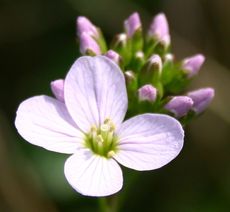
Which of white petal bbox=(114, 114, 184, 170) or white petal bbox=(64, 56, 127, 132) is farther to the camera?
white petal bbox=(64, 56, 127, 132)

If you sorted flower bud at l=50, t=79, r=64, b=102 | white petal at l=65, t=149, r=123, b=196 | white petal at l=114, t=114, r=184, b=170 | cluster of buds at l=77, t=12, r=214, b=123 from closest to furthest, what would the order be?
white petal at l=65, t=149, r=123, b=196 < white petal at l=114, t=114, r=184, b=170 < flower bud at l=50, t=79, r=64, b=102 < cluster of buds at l=77, t=12, r=214, b=123

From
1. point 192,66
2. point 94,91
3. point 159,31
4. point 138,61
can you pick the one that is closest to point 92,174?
point 94,91

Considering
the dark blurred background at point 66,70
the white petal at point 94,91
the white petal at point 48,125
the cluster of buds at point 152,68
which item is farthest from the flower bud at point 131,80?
the dark blurred background at point 66,70

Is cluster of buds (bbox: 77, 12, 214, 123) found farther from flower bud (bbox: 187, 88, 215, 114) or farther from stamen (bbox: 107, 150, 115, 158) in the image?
stamen (bbox: 107, 150, 115, 158)

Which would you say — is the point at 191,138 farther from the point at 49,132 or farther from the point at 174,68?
the point at 49,132

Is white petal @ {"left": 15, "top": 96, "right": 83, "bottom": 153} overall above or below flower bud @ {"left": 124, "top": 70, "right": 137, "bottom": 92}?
above

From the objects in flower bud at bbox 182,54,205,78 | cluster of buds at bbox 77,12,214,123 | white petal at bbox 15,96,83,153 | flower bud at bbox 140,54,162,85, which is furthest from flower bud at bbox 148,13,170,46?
white petal at bbox 15,96,83,153

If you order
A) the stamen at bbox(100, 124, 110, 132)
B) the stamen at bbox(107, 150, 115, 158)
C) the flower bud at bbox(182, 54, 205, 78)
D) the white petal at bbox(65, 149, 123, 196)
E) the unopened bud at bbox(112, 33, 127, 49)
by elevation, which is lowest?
the flower bud at bbox(182, 54, 205, 78)
